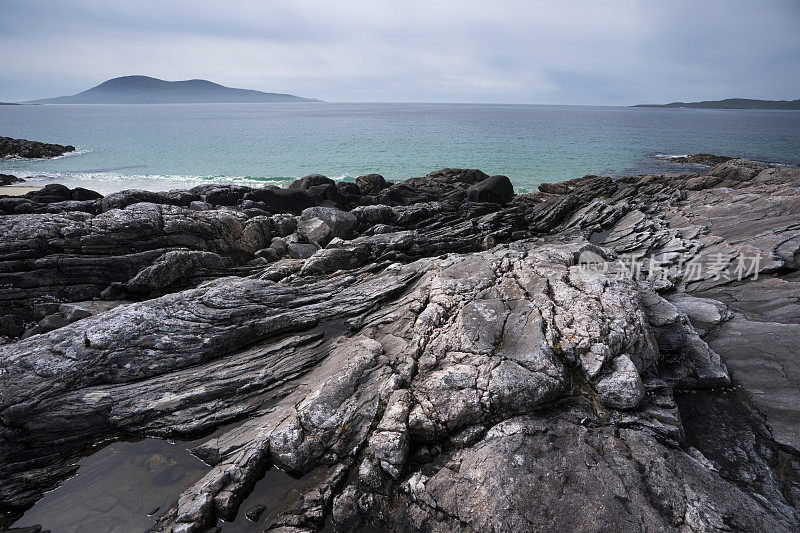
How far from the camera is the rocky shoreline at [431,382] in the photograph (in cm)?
807

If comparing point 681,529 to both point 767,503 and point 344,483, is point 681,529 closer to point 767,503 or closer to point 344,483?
point 767,503

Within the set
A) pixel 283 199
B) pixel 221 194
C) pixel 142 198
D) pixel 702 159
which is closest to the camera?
pixel 142 198

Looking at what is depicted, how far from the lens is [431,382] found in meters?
10.2

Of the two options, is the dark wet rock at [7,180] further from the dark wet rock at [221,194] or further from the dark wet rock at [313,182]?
→ the dark wet rock at [313,182]

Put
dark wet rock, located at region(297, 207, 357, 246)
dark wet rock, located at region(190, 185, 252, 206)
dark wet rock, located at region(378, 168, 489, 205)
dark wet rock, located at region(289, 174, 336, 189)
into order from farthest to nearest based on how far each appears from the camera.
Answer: dark wet rock, located at region(289, 174, 336, 189) < dark wet rock, located at region(378, 168, 489, 205) < dark wet rock, located at region(190, 185, 252, 206) < dark wet rock, located at region(297, 207, 357, 246)

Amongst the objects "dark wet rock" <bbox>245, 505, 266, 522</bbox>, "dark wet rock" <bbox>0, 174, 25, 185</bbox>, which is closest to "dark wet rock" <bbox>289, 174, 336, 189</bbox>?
"dark wet rock" <bbox>245, 505, 266, 522</bbox>

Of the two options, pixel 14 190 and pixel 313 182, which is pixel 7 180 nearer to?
pixel 14 190

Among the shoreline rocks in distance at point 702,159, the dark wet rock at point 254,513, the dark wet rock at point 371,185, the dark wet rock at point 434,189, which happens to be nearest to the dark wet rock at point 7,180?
the dark wet rock at point 371,185

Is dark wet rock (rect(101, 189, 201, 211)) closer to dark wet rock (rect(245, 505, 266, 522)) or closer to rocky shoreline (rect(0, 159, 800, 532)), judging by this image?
rocky shoreline (rect(0, 159, 800, 532))

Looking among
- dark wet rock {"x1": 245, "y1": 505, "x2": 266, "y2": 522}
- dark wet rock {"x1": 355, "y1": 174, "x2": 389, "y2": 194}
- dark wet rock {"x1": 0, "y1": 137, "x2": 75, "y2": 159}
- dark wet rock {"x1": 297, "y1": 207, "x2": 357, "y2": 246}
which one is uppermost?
dark wet rock {"x1": 0, "y1": 137, "x2": 75, "y2": 159}

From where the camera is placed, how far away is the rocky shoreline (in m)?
8.07

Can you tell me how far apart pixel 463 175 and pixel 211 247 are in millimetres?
33579

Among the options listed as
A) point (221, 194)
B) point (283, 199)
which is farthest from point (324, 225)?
point (221, 194)

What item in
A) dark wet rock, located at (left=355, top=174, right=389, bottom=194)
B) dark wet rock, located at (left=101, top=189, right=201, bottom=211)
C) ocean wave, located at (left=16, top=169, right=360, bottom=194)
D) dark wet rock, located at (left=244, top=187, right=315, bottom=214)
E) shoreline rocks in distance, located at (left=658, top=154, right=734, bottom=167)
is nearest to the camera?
dark wet rock, located at (left=101, top=189, right=201, bottom=211)
